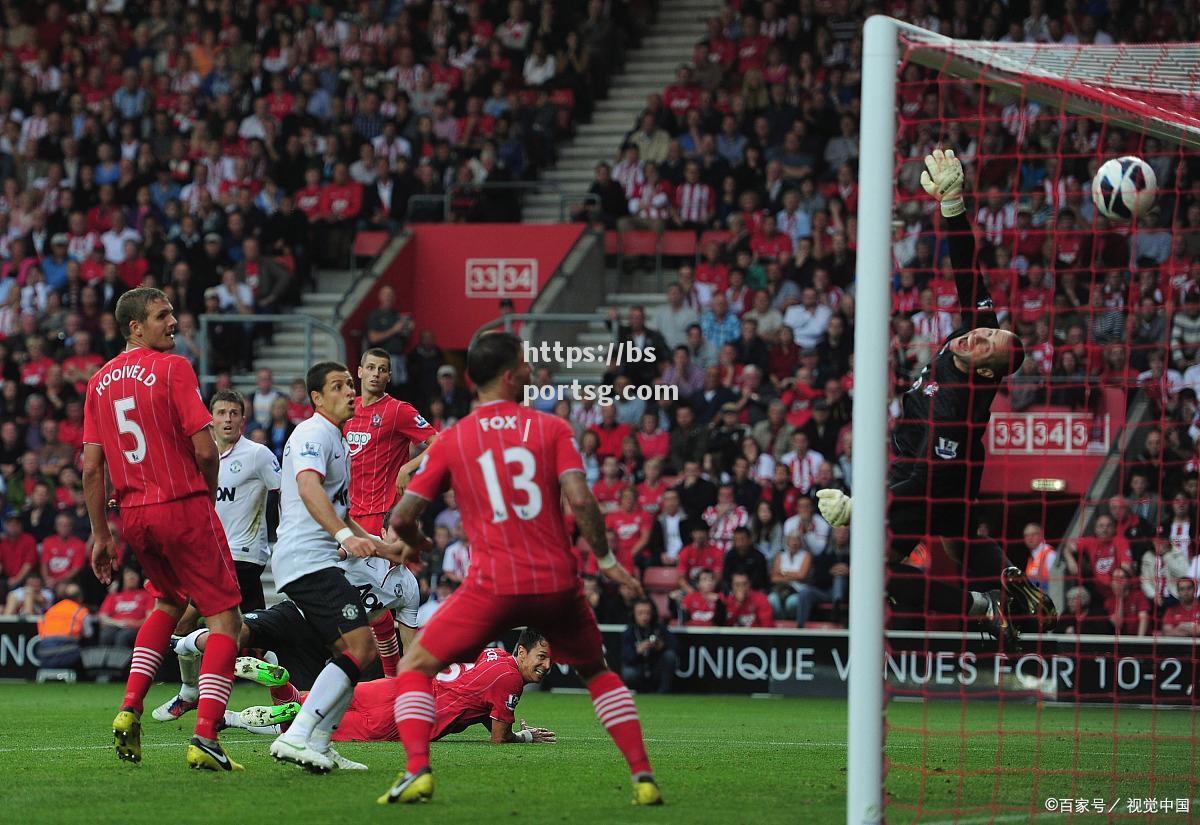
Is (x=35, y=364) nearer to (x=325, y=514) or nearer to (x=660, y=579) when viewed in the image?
(x=660, y=579)

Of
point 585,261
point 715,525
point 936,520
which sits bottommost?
point 715,525

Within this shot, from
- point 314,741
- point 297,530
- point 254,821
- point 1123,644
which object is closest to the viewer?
point 254,821

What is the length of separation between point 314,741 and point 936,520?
387cm

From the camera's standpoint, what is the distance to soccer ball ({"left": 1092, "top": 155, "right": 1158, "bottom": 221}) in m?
8.65

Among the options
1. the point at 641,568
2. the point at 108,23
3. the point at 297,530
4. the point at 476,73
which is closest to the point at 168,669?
the point at 641,568

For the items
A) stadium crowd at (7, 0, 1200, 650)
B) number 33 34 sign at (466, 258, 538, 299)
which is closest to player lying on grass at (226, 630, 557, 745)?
stadium crowd at (7, 0, 1200, 650)

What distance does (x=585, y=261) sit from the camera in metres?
21.3

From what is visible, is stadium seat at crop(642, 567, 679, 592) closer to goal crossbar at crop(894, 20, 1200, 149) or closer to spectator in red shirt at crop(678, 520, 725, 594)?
spectator in red shirt at crop(678, 520, 725, 594)

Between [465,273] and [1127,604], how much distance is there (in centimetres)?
983

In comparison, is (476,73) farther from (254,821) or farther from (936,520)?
(254,821)

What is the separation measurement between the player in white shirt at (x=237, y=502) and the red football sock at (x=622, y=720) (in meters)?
4.59

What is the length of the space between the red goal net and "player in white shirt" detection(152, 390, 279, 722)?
4272 mm

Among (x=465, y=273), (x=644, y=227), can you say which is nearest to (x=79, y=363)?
(x=465, y=273)

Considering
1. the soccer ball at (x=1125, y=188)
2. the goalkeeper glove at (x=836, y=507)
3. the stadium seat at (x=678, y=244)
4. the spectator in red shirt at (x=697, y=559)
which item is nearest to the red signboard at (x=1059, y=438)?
the spectator in red shirt at (x=697, y=559)
